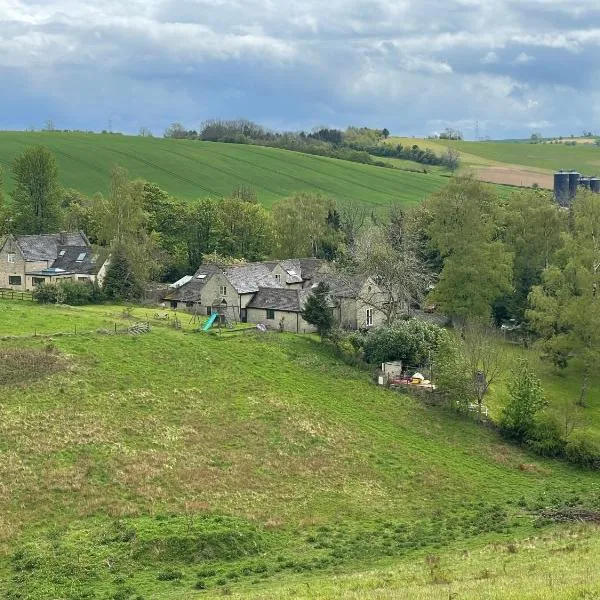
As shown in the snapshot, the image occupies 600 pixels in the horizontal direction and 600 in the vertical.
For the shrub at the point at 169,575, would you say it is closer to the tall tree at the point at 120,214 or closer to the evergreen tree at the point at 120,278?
the evergreen tree at the point at 120,278

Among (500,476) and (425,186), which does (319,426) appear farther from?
(425,186)

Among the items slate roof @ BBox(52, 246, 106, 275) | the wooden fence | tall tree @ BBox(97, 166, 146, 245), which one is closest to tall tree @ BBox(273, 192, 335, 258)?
tall tree @ BBox(97, 166, 146, 245)

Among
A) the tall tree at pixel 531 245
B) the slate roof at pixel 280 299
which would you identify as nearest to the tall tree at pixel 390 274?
the slate roof at pixel 280 299

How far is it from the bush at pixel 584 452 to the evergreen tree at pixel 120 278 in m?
39.7

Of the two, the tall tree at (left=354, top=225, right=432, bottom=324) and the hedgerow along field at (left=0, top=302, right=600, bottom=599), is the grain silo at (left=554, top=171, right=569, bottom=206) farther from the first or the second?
the hedgerow along field at (left=0, top=302, right=600, bottom=599)

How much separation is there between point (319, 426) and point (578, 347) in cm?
2155

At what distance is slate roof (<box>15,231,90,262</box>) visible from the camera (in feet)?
260

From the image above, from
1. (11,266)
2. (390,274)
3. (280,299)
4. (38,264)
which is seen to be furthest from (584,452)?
(11,266)

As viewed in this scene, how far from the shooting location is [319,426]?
46.9 metres

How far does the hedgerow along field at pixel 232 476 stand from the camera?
29.7m

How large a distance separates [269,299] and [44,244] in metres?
26.9

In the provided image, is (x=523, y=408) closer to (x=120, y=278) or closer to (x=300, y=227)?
(x=120, y=278)

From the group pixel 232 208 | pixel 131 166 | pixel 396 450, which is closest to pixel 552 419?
pixel 396 450

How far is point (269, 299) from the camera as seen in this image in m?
68.2
